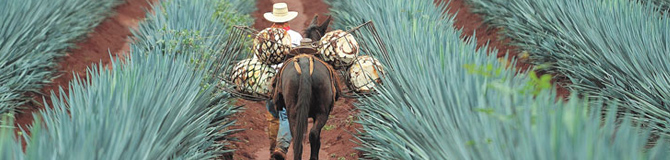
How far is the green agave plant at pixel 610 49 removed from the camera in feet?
20.6

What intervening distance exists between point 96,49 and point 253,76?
634cm

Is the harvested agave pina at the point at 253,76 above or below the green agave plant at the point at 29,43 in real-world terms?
below

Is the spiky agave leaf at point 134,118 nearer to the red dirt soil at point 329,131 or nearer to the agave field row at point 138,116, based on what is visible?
the agave field row at point 138,116

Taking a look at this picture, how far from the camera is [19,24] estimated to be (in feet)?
29.1

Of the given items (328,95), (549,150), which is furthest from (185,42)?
(549,150)

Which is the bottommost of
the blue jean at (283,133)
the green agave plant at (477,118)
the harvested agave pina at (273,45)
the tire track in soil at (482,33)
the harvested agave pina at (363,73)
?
the green agave plant at (477,118)

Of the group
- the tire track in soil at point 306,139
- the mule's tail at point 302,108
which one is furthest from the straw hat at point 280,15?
the mule's tail at point 302,108

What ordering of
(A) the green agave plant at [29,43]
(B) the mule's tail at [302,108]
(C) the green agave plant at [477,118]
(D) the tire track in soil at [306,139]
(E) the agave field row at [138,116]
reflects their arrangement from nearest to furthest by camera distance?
(C) the green agave plant at [477,118]
(E) the agave field row at [138,116]
(B) the mule's tail at [302,108]
(D) the tire track in soil at [306,139]
(A) the green agave plant at [29,43]

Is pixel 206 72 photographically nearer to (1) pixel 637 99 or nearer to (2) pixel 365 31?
(2) pixel 365 31

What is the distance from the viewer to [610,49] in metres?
7.27

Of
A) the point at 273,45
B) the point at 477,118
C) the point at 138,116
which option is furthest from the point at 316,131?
the point at 477,118

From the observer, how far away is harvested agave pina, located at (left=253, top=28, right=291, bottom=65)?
6125 mm

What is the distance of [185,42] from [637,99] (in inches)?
150

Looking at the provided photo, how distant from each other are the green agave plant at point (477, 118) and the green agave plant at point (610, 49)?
1.18 metres
